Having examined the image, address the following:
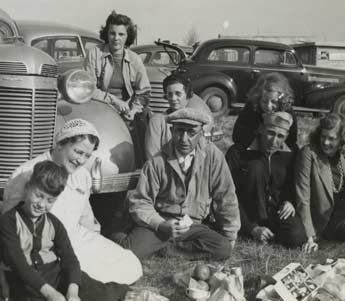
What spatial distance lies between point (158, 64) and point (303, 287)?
1074 centimetres

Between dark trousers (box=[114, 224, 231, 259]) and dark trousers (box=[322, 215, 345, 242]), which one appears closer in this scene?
dark trousers (box=[114, 224, 231, 259])

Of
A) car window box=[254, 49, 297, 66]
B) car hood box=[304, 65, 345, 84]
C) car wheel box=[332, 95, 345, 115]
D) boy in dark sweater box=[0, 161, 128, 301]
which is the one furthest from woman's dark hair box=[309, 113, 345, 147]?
car hood box=[304, 65, 345, 84]

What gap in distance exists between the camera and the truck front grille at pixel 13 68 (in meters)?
3.85

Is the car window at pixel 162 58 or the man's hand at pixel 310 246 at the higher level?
the car window at pixel 162 58

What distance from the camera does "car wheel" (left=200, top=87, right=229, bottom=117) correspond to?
1226 cm

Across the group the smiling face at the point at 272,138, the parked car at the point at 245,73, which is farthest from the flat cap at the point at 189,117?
the parked car at the point at 245,73

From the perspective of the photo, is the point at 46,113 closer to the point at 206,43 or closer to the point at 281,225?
the point at 281,225

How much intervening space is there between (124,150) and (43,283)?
1583 mm

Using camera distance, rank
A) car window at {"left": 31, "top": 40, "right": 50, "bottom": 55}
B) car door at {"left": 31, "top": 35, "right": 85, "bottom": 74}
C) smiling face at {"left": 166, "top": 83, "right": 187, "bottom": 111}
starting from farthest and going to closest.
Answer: car door at {"left": 31, "top": 35, "right": 85, "bottom": 74}, car window at {"left": 31, "top": 40, "right": 50, "bottom": 55}, smiling face at {"left": 166, "top": 83, "right": 187, "bottom": 111}

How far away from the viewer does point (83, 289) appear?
3068mm

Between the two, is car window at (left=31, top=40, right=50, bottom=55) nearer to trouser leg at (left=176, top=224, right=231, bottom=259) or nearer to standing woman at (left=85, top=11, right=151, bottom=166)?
standing woman at (left=85, top=11, right=151, bottom=166)

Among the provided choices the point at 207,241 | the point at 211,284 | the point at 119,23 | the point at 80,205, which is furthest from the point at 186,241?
the point at 119,23

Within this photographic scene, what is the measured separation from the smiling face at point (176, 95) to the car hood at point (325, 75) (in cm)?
887

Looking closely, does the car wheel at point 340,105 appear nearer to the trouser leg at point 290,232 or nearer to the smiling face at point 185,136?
the trouser leg at point 290,232
